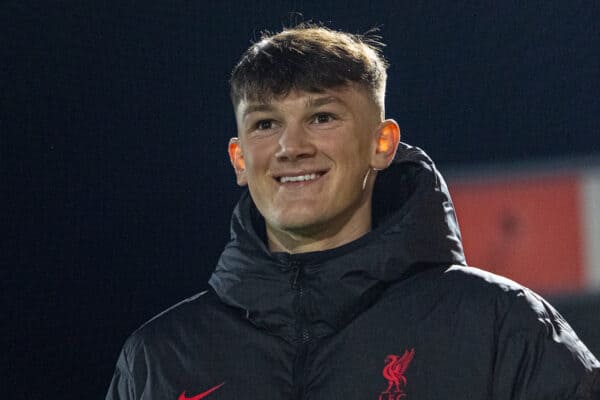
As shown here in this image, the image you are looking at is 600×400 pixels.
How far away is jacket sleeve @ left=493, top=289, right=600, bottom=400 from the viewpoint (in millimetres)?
1339

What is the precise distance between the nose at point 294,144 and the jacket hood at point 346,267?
14cm

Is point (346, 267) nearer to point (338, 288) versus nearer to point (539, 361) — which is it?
point (338, 288)

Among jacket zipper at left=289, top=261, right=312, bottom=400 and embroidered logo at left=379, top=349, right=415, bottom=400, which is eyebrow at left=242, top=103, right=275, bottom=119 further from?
embroidered logo at left=379, top=349, right=415, bottom=400

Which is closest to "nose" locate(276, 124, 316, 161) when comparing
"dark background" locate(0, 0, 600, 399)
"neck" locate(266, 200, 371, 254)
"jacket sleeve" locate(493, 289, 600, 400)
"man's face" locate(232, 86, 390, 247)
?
"man's face" locate(232, 86, 390, 247)

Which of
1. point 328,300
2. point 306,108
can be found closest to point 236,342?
point 328,300

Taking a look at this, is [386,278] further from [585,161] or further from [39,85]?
[39,85]

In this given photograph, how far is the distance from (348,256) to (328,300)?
0.07 m

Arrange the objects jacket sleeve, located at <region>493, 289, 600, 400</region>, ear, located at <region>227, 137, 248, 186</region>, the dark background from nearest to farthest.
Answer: jacket sleeve, located at <region>493, 289, 600, 400</region> < ear, located at <region>227, 137, 248, 186</region> < the dark background

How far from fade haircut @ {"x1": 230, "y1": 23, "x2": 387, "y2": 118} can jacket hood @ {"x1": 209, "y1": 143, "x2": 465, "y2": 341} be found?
18 cm

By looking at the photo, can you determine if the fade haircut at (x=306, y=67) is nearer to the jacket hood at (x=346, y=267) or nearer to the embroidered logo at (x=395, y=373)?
the jacket hood at (x=346, y=267)

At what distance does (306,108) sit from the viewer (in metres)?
1.56

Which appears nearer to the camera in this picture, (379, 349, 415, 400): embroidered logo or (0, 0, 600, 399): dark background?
(379, 349, 415, 400): embroidered logo

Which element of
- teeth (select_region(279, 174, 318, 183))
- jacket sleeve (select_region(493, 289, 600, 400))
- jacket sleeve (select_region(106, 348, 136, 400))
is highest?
teeth (select_region(279, 174, 318, 183))

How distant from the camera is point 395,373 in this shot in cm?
143
